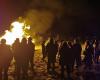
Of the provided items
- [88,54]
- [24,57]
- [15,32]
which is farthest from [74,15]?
[24,57]

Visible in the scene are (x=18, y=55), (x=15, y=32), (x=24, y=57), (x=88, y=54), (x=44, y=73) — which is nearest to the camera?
(x=18, y=55)

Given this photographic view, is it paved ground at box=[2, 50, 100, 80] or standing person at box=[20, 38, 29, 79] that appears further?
paved ground at box=[2, 50, 100, 80]

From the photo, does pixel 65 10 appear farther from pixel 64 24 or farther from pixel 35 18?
pixel 35 18

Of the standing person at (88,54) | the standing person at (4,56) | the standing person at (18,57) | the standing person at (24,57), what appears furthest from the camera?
the standing person at (88,54)

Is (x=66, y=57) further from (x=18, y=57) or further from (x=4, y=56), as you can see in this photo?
(x=4, y=56)

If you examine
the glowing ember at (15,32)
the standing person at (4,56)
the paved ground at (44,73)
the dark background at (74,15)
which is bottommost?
the paved ground at (44,73)

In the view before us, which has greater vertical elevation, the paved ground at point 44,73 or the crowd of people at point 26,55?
the crowd of people at point 26,55

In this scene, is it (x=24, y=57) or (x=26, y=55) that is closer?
(x=24, y=57)

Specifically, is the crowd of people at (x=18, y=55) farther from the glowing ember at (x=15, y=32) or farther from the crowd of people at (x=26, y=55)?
the glowing ember at (x=15, y=32)

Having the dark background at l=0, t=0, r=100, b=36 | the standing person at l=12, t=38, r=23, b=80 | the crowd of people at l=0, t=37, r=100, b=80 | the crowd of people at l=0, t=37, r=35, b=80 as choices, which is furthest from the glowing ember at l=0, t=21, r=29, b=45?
the standing person at l=12, t=38, r=23, b=80

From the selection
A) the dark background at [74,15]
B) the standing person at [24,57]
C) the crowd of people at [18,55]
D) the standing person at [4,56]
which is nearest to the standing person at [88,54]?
the crowd of people at [18,55]

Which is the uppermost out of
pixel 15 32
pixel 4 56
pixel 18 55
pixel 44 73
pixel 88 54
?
pixel 15 32

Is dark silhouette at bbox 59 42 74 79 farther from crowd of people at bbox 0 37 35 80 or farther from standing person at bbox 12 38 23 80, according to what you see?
standing person at bbox 12 38 23 80

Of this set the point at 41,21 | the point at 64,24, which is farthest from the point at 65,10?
the point at 41,21
